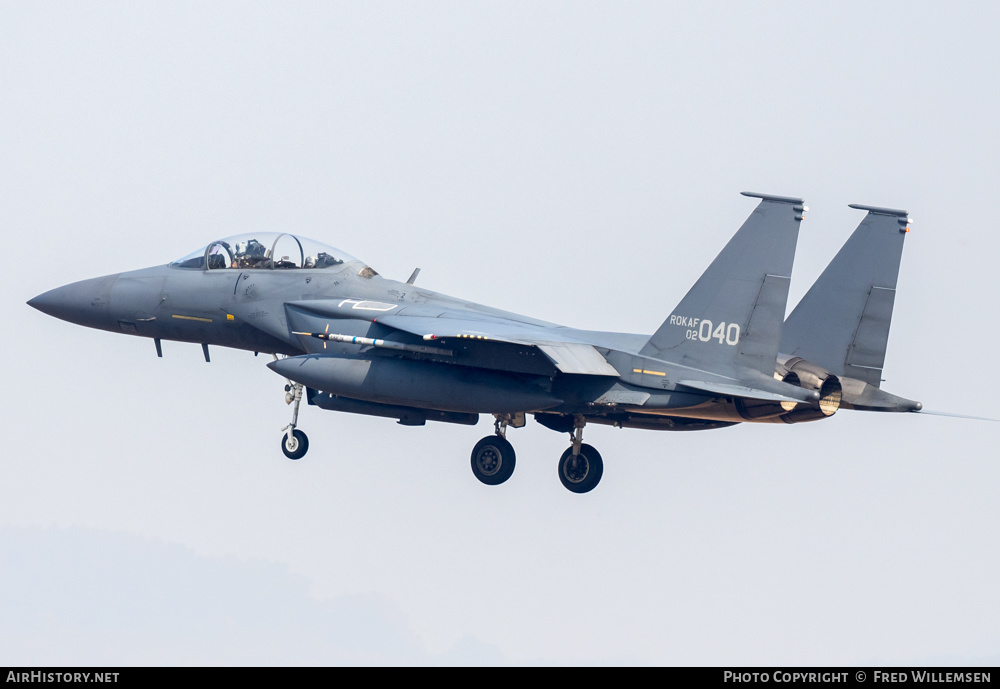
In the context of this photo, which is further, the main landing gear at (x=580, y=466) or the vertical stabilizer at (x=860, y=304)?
the main landing gear at (x=580, y=466)

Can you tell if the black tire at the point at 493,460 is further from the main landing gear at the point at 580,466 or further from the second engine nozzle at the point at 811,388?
the second engine nozzle at the point at 811,388

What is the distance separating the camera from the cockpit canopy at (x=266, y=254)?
2155cm

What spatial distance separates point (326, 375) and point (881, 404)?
23.5 feet

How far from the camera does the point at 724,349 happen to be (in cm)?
1816

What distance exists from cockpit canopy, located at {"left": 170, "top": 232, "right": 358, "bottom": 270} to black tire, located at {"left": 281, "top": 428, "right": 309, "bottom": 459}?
2.44m

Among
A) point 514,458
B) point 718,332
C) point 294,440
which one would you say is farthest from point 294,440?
point 718,332

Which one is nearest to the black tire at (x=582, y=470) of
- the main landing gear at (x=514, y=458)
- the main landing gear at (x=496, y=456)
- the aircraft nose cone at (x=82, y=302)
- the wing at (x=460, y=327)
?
the main landing gear at (x=514, y=458)

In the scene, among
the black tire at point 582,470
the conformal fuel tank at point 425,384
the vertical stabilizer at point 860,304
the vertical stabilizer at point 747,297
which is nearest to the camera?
the vertical stabilizer at point 747,297

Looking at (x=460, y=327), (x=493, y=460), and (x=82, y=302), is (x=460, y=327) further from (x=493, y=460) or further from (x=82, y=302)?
(x=82, y=302)

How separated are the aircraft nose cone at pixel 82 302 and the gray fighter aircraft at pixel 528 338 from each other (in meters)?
0.03

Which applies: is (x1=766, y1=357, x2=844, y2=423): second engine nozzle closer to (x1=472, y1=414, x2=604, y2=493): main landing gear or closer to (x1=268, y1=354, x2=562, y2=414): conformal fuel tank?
(x1=268, y1=354, x2=562, y2=414): conformal fuel tank

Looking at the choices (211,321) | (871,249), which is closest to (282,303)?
(211,321)

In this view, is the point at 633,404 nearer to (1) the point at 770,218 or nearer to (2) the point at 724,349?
(2) the point at 724,349

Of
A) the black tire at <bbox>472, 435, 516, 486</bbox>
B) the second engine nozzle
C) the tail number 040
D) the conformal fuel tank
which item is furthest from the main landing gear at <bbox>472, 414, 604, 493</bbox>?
the second engine nozzle
